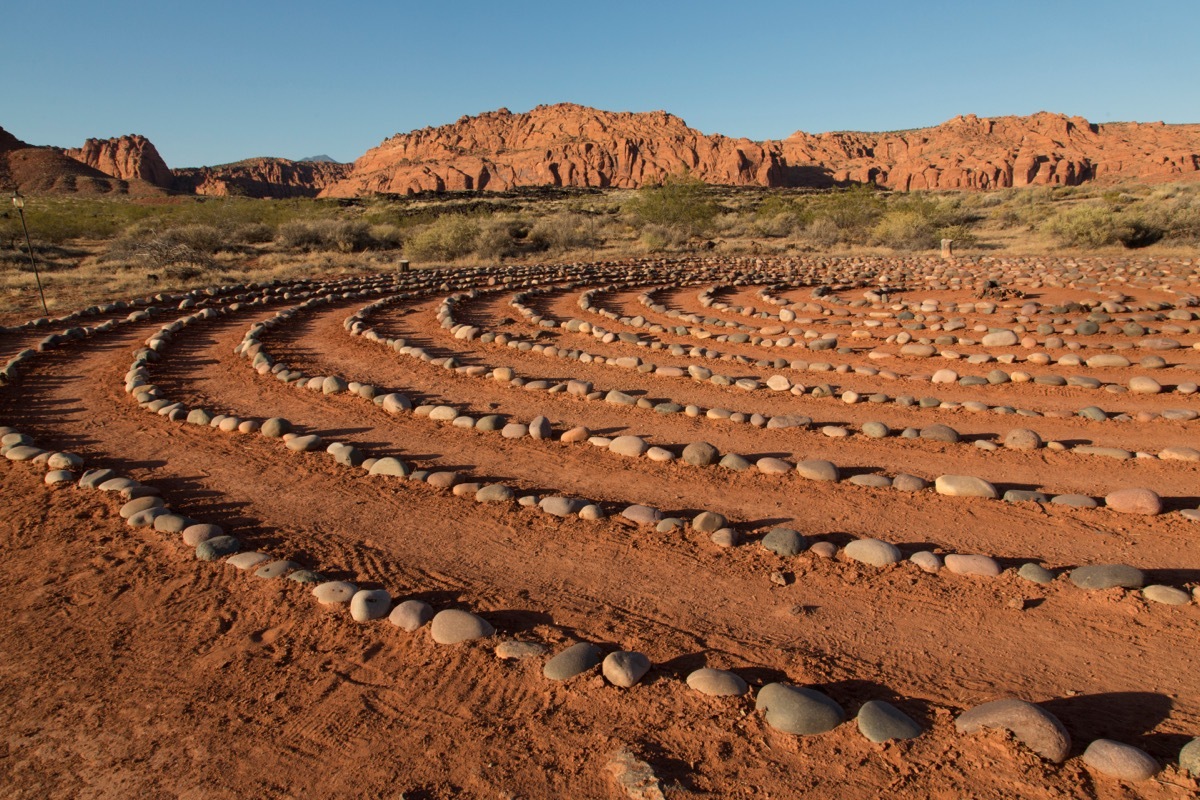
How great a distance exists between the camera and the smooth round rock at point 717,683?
3092 millimetres

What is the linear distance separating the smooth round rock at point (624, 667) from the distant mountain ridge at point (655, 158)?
270 ft

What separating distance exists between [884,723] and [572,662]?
125cm

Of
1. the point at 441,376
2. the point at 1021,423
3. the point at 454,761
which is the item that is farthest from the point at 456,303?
the point at 454,761

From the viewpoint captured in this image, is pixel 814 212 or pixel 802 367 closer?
pixel 802 367

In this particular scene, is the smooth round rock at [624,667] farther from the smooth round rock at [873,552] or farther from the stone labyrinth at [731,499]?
the smooth round rock at [873,552]

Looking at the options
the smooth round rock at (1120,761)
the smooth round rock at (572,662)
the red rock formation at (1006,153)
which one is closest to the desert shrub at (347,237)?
the smooth round rock at (572,662)

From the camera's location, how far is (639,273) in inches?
737

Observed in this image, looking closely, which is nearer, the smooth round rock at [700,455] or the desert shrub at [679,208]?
the smooth round rock at [700,455]

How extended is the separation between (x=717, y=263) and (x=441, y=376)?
14.4 meters

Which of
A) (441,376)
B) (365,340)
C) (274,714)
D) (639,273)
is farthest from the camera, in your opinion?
(639,273)

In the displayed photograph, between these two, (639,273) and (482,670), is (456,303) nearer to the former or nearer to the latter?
(639,273)

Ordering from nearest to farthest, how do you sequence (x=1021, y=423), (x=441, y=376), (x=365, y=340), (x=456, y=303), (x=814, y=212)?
(x=1021, y=423)
(x=441, y=376)
(x=365, y=340)
(x=456, y=303)
(x=814, y=212)

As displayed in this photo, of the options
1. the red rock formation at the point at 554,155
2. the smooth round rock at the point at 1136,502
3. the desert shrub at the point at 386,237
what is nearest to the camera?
the smooth round rock at the point at 1136,502

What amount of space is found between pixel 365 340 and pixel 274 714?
8.32 meters
